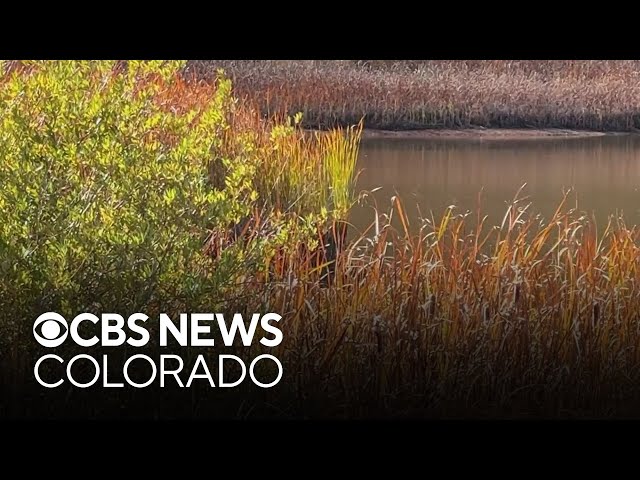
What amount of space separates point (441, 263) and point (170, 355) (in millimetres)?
1224

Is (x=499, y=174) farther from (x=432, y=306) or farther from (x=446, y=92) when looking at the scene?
(x=432, y=306)

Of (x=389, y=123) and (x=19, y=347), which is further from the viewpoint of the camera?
(x=389, y=123)

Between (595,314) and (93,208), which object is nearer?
(93,208)

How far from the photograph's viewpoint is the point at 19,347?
15.4 feet

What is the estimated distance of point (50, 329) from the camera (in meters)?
4.61

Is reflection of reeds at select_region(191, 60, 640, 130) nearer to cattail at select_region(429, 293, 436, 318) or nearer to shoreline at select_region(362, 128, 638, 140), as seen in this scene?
shoreline at select_region(362, 128, 638, 140)

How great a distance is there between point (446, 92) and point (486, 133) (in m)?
0.68

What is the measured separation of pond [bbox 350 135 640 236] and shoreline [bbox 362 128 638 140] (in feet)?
0.22

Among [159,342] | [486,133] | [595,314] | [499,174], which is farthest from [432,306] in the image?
[486,133]

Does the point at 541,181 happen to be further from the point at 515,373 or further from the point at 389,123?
the point at 515,373

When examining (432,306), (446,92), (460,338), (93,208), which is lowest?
(460,338)

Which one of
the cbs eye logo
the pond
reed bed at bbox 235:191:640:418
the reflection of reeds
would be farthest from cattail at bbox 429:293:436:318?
the reflection of reeds

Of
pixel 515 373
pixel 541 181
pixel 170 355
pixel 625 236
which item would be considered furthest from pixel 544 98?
pixel 170 355

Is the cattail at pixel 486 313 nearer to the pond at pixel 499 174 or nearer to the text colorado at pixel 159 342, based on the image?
the text colorado at pixel 159 342
